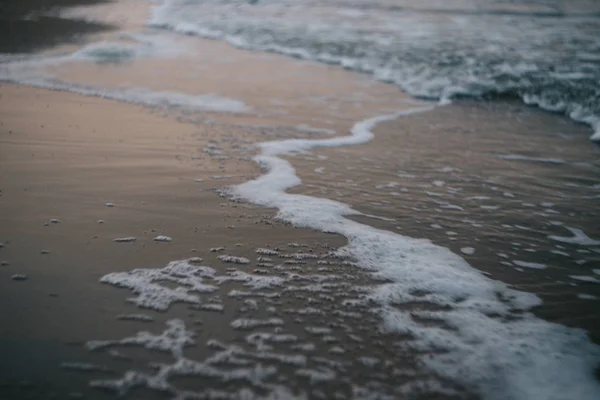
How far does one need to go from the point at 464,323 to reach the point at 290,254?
1.00 m

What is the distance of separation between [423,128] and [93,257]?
13.2 feet

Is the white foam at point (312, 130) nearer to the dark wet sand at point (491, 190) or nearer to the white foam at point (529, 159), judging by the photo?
the dark wet sand at point (491, 190)

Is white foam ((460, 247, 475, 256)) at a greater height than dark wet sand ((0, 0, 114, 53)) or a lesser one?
lesser

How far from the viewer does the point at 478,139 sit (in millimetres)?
5402

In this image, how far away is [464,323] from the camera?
246 cm

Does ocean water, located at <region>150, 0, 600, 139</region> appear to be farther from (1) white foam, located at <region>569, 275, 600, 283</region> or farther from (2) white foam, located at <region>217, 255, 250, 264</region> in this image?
(2) white foam, located at <region>217, 255, 250, 264</region>

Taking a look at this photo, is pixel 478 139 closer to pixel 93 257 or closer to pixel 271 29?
pixel 93 257

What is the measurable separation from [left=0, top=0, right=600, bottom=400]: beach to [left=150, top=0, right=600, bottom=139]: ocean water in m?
1.88

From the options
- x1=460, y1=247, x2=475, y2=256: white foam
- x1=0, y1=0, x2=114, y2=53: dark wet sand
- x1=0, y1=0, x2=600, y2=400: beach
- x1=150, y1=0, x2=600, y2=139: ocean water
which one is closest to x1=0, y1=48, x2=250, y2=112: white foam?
x1=0, y1=0, x2=600, y2=400: beach

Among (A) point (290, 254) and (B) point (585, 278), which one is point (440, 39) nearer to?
(B) point (585, 278)

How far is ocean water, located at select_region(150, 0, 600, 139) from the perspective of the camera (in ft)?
25.0

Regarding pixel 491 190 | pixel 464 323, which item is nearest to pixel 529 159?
pixel 491 190

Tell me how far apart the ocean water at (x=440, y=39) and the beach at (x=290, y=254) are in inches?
74.0

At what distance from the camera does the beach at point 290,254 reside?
2.08m
